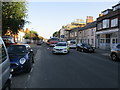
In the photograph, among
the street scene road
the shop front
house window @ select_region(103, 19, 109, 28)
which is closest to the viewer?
the street scene road

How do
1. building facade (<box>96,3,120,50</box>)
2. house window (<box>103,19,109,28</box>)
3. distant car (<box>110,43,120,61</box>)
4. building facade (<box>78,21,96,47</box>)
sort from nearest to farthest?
distant car (<box>110,43,120,61</box>) < building facade (<box>96,3,120,50</box>) < house window (<box>103,19,109,28</box>) < building facade (<box>78,21,96,47</box>)

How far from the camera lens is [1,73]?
3.10m

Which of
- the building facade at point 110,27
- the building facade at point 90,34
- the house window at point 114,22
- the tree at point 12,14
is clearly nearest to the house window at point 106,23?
the building facade at point 110,27

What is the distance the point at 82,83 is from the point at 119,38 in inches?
895

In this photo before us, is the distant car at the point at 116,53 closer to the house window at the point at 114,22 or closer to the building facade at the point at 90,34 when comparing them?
the house window at the point at 114,22

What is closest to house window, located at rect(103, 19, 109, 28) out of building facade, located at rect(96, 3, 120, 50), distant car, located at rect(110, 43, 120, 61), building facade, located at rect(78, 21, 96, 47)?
building facade, located at rect(96, 3, 120, 50)

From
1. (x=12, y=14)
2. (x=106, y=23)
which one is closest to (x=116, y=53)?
(x=12, y=14)

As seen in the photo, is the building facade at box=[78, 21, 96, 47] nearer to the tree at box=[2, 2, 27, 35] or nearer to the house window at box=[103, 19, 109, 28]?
the house window at box=[103, 19, 109, 28]

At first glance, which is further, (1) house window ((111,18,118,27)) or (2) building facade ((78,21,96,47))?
(2) building facade ((78,21,96,47))

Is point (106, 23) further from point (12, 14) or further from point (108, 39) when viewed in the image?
point (12, 14)

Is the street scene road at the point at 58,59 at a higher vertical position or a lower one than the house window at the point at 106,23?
lower

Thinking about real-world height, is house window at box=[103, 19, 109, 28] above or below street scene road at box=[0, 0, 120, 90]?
above

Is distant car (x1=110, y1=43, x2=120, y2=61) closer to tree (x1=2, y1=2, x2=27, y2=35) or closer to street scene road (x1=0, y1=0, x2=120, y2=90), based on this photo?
street scene road (x1=0, y1=0, x2=120, y2=90)

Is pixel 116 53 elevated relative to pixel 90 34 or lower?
lower
